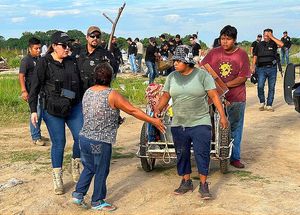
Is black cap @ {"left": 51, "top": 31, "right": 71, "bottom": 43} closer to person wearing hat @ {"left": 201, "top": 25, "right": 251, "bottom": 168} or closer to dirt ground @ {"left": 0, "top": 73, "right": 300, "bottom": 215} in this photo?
dirt ground @ {"left": 0, "top": 73, "right": 300, "bottom": 215}

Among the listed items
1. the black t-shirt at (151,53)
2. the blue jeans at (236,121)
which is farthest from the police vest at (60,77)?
the black t-shirt at (151,53)

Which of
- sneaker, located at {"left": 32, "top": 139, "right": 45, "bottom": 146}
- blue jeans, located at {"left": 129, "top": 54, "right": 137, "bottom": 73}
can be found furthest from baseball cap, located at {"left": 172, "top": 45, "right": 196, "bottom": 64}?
blue jeans, located at {"left": 129, "top": 54, "right": 137, "bottom": 73}

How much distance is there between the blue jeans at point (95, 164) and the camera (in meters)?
4.80

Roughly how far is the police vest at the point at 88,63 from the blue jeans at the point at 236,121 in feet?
5.53

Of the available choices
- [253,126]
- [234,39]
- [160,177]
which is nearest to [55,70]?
[160,177]

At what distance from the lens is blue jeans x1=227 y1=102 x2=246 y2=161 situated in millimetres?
6422

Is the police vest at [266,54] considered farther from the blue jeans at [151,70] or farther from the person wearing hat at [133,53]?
the person wearing hat at [133,53]

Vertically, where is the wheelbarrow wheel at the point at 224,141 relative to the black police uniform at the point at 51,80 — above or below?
below

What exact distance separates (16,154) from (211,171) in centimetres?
291

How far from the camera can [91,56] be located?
5.98m

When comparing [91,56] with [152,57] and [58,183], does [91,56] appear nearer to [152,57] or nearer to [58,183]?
[58,183]

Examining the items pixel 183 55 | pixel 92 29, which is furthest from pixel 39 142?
pixel 183 55

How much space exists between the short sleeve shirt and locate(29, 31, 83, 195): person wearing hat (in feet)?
5.81

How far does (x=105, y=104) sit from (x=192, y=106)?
3.00ft
